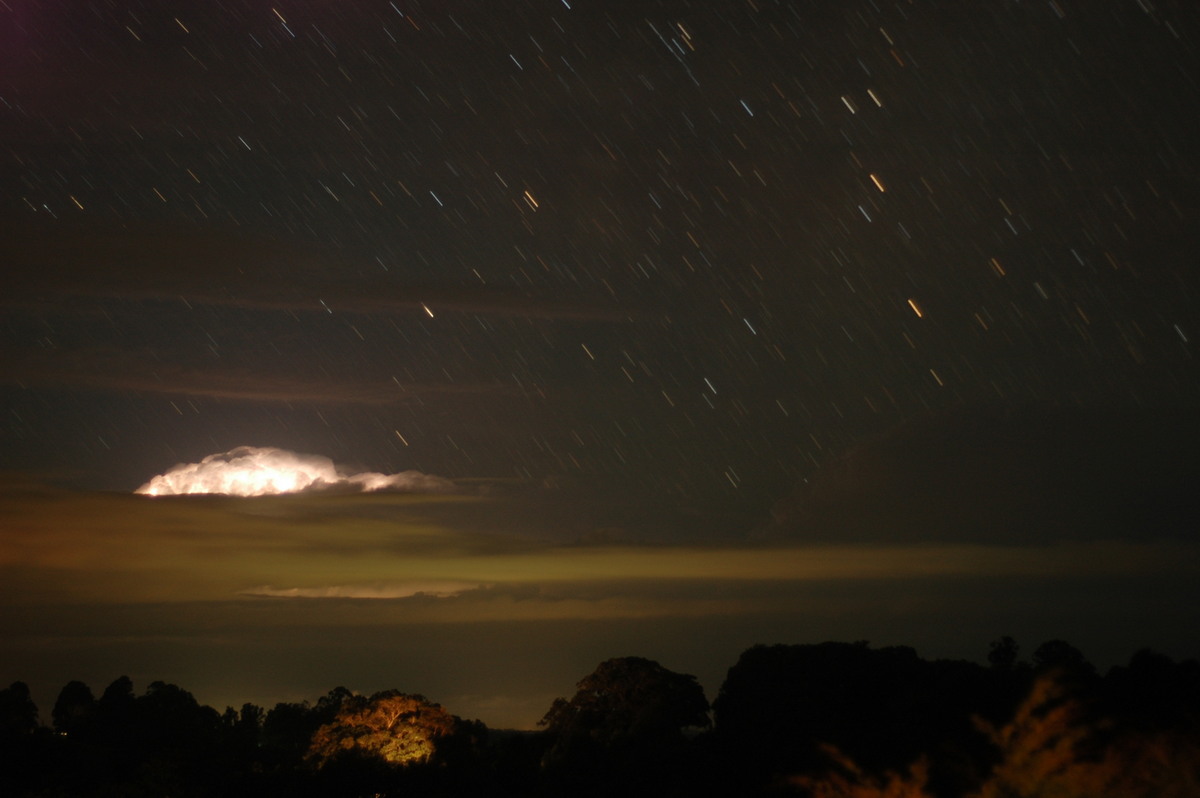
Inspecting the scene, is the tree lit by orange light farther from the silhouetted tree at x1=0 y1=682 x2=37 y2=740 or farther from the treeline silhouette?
the silhouetted tree at x1=0 y1=682 x2=37 y2=740

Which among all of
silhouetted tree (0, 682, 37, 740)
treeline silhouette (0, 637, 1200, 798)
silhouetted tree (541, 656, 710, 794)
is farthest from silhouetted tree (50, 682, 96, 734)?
silhouetted tree (541, 656, 710, 794)

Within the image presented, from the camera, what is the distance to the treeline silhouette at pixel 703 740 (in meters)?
34.7

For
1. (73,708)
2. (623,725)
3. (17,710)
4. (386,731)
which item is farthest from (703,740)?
(73,708)

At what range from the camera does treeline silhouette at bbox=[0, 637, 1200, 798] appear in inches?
1364

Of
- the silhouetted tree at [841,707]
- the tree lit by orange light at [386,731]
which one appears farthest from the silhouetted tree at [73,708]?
the silhouetted tree at [841,707]

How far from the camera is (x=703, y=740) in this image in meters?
44.6

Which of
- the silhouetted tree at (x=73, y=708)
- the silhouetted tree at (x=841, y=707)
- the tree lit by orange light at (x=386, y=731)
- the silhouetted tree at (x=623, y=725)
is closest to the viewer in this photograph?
the silhouetted tree at (x=841, y=707)

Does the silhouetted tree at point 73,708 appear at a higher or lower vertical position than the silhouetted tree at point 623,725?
higher

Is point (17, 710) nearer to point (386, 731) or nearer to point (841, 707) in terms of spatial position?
point (386, 731)

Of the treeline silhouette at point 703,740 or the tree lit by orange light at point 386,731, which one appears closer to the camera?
the treeline silhouette at point 703,740

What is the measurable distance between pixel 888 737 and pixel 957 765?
35.5ft

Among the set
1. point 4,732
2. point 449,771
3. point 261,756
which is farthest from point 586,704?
point 4,732

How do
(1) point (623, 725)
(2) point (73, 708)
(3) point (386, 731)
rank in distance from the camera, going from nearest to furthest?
(1) point (623, 725) < (3) point (386, 731) < (2) point (73, 708)

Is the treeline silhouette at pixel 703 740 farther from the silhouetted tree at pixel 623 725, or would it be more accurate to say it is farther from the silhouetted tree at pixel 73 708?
the silhouetted tree at pixel 73 708
